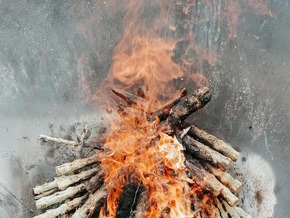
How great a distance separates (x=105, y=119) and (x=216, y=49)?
3.80 ft

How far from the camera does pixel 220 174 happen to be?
4086mm

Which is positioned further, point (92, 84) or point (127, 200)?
point (92, 84)

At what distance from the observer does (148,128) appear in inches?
165

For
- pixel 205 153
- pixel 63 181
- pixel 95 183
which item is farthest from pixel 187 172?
pixel 63 181

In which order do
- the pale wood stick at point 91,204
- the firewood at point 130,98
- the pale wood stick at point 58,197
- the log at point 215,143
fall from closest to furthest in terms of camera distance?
the pale wood stick at point 91,204
the pale wood stick at point 58,197
the log at point 215,143
the firewood at point 130,98

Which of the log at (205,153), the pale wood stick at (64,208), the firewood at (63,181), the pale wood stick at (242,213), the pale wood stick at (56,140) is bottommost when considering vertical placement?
the pale wood stick at (64,208)

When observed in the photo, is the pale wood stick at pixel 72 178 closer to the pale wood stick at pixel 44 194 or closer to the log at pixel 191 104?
the pale wood stick at pixel 44 194

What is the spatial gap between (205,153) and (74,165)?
41.2 inches

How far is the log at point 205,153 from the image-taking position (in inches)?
162

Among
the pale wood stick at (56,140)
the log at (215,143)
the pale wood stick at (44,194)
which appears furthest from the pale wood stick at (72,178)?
the log at (215,143)

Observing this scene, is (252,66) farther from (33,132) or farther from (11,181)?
(11,181)

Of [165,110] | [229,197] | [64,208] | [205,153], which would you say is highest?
[165,110]

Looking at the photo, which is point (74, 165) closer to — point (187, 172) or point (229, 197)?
point (187, 172)

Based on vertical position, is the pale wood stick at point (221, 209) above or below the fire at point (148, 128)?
below
